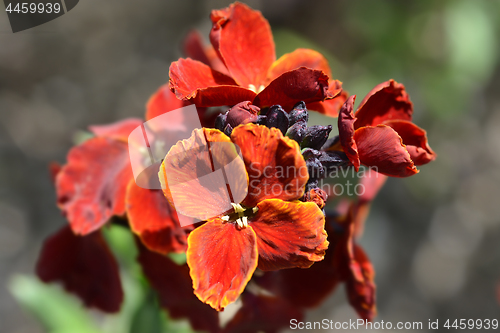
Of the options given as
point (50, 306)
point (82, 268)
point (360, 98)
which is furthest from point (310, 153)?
point (360, 98)

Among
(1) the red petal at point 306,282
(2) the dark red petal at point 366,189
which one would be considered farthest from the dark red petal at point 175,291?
(2) the dark red petal at point 366,189

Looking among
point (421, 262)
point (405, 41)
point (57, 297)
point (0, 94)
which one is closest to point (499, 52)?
point (405, 41)

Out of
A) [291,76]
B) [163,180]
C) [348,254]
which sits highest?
[291,76]

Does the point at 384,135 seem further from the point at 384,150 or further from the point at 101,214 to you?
the point at 101,214

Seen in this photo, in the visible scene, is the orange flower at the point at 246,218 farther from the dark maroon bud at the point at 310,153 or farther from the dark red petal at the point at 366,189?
the dark red petal at the point at 366,189

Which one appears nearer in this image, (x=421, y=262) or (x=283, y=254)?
(x=283, y=254)

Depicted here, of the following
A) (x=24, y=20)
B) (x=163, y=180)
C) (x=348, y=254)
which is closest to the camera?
(x=163, y=180)

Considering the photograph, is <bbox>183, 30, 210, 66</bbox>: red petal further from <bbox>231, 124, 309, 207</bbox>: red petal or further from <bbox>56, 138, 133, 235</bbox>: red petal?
<bbox>231, 124, 309, 207</bbox>: red petal

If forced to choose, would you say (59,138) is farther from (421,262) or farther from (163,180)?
(421,262)
